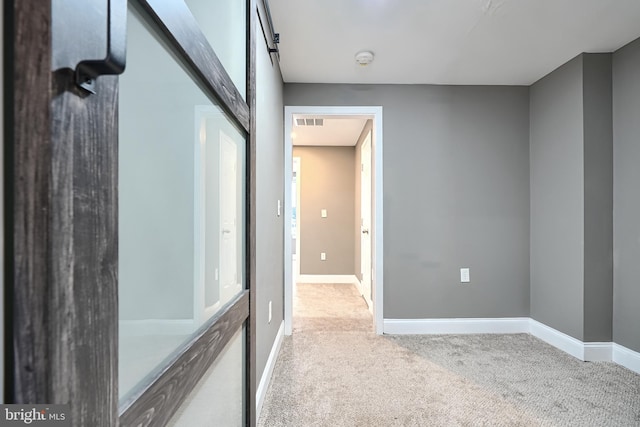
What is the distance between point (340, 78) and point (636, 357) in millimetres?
3057

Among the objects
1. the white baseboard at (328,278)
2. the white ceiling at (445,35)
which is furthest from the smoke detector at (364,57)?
the white baseboard at (328,278)

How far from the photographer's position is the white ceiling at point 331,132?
14.6 feet

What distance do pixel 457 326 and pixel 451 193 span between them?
1237mm

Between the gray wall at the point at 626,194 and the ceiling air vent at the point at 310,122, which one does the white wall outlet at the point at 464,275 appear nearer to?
the gray wall at the point at 626,194

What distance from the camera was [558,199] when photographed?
287cm

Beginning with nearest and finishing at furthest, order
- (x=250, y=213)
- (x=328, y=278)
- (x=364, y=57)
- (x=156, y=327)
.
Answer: (x=156, y=327), (x=250, y=213), (x=364, y=57), (x=328, y=278)

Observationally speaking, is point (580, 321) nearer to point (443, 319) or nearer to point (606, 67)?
point (443, 319)

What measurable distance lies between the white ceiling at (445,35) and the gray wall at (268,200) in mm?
310

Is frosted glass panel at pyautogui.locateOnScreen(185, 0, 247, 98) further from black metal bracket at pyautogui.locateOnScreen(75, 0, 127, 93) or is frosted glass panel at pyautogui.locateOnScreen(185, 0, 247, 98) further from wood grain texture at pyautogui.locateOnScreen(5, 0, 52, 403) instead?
wood grain texture at pyautogui.locateOnScreen(5, 0, 52, 403)

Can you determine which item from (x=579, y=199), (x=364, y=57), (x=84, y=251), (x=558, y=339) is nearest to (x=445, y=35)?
(x=364, y=57)

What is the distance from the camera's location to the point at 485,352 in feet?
9.05

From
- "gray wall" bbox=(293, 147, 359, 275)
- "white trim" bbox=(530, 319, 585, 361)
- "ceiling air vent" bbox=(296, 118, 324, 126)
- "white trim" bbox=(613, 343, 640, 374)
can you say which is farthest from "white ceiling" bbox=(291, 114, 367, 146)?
"white trim" bbox=(613, 343, 640, 374)

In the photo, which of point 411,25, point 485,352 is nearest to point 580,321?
point 485,352

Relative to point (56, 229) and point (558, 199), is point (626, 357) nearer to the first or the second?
point (558, 199)
